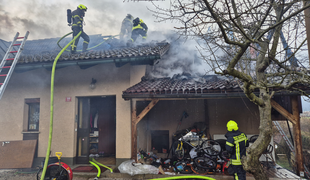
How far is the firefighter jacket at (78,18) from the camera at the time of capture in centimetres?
776

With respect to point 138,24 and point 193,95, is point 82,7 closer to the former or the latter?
point 138,24

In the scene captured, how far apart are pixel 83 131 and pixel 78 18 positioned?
4.63m

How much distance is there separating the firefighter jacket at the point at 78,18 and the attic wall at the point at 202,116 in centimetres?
433

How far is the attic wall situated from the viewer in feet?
25.7

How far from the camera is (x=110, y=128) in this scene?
324 inches

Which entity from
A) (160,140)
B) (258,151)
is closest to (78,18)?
(160,140)

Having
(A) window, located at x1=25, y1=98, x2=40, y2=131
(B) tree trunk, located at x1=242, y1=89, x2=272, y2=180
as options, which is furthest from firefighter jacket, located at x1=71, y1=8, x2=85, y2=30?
(B) tree trunk, located at x1=242, y1=89, x2=272, y2=180

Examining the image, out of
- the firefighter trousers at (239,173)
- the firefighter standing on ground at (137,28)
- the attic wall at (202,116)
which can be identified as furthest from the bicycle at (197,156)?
the firefighter standing on ground at (137,28)

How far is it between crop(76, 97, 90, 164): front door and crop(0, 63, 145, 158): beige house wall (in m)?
0.24

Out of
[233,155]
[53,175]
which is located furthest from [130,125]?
[233,155]

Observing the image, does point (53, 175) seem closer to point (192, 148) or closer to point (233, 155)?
point (192, 148)

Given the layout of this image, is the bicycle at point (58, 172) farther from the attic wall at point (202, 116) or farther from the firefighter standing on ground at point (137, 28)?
the firefighter standing on ground at point (137, 28)

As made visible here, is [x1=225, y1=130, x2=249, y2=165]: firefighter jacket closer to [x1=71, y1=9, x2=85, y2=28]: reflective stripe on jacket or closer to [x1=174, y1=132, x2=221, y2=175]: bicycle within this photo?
[x1=174, y1=132, x2=221, y2=175]: bicycle

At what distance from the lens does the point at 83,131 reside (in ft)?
23.6
